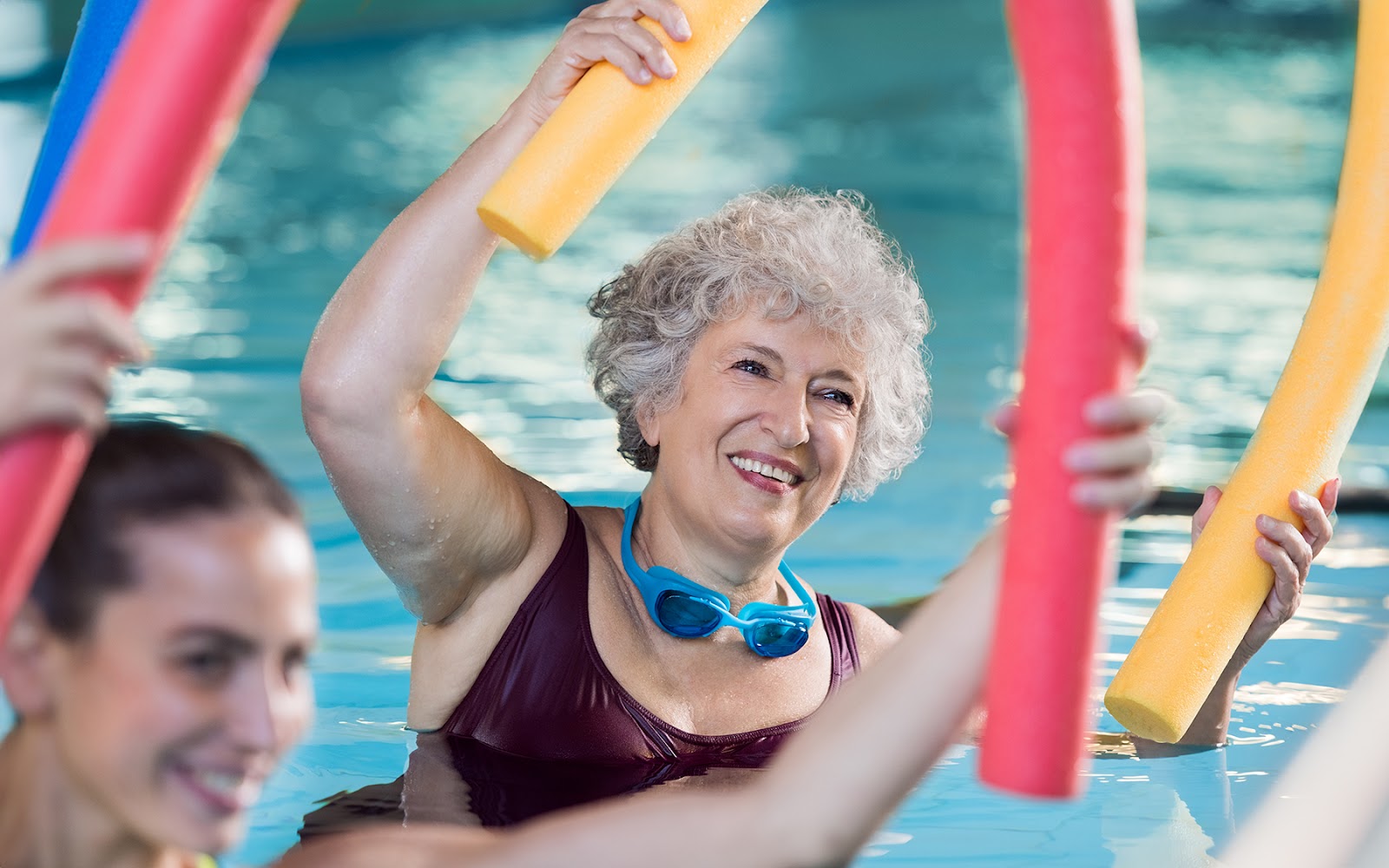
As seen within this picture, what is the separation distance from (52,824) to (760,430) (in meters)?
1.78

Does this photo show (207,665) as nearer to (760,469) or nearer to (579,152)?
(579,152)

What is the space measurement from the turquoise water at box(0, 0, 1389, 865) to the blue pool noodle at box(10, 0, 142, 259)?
71.1 inches

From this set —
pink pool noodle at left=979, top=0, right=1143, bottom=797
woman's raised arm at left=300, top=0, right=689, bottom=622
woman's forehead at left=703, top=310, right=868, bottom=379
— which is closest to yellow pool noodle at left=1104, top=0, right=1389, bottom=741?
pink pool noodle at left=979, top=0, right=1143, bottom=797

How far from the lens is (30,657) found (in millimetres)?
1526

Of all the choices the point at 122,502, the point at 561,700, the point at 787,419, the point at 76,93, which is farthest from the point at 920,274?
the point at 122,502

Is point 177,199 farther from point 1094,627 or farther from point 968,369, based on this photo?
point 968,369

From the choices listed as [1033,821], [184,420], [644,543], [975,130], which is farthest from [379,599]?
[975,130]

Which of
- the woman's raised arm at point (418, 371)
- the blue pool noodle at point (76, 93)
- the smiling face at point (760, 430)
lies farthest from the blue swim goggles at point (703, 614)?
the blue pool noodle at point (76, 93)

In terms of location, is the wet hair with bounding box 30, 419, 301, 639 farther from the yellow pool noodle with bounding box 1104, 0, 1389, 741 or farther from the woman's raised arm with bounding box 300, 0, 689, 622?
the yellow pool noodle with bounding box 1104, 0, 1389, 741

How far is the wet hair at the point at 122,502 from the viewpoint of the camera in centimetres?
152

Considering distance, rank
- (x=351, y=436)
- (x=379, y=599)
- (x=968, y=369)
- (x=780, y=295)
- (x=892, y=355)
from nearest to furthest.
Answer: (x=351, y=436), (x=780, y=295), (x=892, y=355), (x=379, y=599), (x=968, y=369)

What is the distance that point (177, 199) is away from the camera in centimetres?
113

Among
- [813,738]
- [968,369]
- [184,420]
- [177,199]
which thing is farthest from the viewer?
[968,369]

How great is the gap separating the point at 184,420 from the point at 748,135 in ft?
27.0
